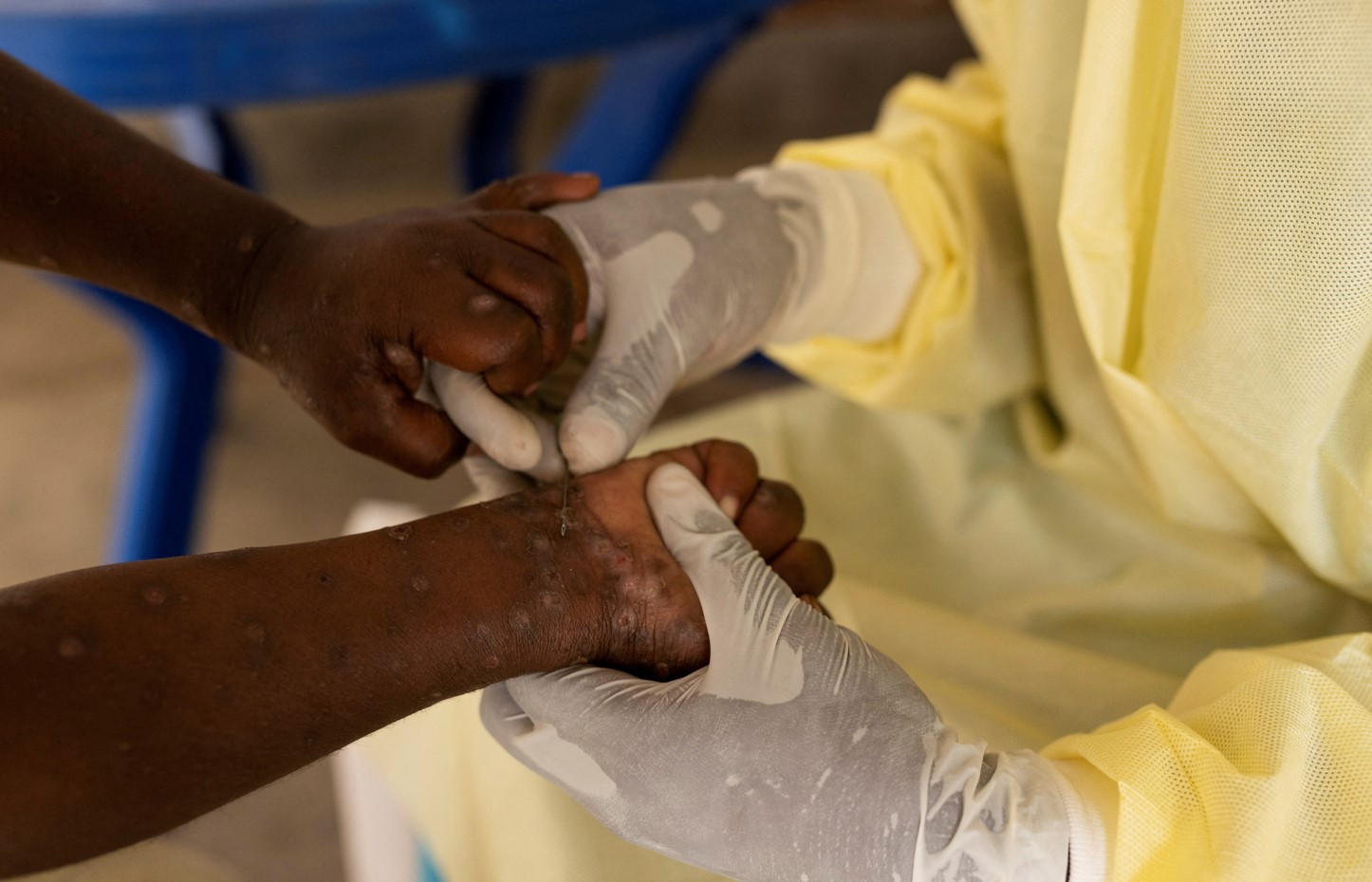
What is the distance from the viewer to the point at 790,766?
1.49ft

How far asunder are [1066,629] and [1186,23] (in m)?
0.36

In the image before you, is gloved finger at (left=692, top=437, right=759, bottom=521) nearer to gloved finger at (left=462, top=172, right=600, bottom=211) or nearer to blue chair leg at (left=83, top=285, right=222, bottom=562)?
gloved finger at (left=462, top=172, right=600, bottom=211)

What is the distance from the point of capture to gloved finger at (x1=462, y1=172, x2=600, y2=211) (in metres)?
0.63

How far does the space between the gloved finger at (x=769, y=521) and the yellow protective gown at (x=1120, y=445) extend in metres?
0.08

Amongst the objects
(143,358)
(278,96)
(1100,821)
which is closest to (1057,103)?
(1100,821)

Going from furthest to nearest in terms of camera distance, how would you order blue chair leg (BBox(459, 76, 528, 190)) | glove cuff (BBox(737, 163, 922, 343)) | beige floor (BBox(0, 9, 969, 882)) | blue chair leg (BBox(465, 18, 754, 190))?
blue chair leg (BBox(459, 76, 528, 190)) → beige floor (BBox(0, 9, 969, 882)) → blue chair leg (BBox(465, 18, 754, 190)) → glove cuff (BBox(737, 163, 922, 343))

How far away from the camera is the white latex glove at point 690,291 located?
551mm

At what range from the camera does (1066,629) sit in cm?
63

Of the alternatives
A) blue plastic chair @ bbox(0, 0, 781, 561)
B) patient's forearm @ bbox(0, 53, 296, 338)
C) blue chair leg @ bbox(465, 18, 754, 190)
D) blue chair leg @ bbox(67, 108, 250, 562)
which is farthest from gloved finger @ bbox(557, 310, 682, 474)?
blue chair leg @ bbox(67, 108, 250, 562)

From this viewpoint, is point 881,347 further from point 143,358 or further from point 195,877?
point 143,358

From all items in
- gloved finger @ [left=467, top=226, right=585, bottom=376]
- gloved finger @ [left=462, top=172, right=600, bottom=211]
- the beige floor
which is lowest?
the beige floor

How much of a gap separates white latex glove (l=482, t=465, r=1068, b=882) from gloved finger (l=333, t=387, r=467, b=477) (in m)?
0.15

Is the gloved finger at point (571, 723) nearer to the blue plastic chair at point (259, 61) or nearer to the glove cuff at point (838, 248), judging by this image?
the glove cuff at point (838, 248)

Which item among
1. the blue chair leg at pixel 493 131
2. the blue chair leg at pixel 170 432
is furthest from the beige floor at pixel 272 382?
the blue chair leg at pixel 493 131
